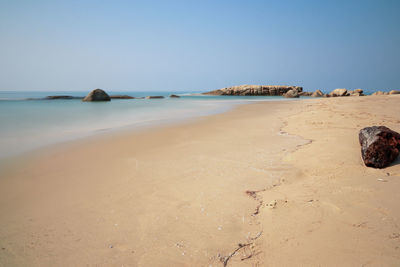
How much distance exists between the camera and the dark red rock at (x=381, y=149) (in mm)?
2941

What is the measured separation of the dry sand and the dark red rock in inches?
4.5

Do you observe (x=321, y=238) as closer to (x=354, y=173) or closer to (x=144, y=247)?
(x=144, y=247)

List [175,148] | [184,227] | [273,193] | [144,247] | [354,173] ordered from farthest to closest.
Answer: [175,148] < [354,173] < [273,193] < [184,227] < [144,247]

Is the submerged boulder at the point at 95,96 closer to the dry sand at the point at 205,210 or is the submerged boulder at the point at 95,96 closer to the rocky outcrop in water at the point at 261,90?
the dry sand at the point at 205,210

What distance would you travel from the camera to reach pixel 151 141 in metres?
5.77

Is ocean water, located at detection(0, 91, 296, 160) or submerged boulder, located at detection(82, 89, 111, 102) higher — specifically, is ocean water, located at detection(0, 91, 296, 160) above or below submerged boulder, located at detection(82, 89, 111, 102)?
below

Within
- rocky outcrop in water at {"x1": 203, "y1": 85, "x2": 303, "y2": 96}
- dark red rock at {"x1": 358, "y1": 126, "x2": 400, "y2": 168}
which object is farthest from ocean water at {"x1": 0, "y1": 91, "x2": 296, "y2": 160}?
rocky outcrop in water at {"x1": 203, "y1": 85, "x2": 303, "y2": 96}

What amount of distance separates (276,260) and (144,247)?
108cm

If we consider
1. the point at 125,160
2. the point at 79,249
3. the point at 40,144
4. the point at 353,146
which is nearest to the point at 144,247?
the point at 79,249

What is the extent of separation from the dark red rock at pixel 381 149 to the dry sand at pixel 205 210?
11cm

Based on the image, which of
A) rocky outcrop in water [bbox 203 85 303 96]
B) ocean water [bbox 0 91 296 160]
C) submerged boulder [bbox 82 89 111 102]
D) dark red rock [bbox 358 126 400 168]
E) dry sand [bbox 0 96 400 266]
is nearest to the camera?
dry sand [bbox 0 96 400 266]

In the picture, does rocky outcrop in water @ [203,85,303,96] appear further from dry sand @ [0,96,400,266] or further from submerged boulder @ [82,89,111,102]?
dry sand @ [0,96,400,266]

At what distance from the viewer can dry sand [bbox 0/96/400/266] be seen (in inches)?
64.8

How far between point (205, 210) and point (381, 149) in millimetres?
2699
